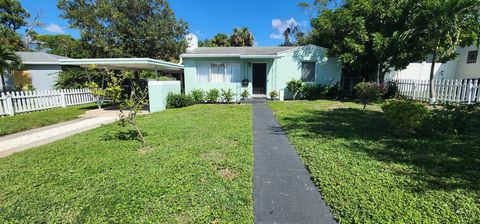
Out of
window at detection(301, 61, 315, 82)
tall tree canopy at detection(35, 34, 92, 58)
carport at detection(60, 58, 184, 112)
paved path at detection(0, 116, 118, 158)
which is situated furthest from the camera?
tall tree canopy at detection(35, 34, 92, 58)

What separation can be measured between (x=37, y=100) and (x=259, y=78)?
40.2ft

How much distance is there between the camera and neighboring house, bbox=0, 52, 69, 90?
678 inches

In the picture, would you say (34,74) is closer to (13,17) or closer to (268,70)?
(13,17)

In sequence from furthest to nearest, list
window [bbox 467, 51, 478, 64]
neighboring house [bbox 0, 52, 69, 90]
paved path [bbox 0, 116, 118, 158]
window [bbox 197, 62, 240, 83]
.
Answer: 1. neighboring house [bbox 0, 52, 69, 90]
2. window [bbox 467, 51, 478, 64]
3. window [bbox 197, 62, 240, 83]
4. paved path [bbox 0, 116, 118, 158]

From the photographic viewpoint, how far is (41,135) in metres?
6.64

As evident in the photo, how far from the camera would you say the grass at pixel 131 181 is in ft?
8.63

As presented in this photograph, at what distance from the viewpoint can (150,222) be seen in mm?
2443

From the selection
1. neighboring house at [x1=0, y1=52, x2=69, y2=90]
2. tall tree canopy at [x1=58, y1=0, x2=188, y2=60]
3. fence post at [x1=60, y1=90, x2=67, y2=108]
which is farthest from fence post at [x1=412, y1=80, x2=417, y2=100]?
neighboring house at [x1=0, y1=52, x2=69, y2=90]

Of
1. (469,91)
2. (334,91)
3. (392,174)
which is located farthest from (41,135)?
(469,91)

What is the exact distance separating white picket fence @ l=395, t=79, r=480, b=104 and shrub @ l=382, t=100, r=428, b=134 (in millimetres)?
7500

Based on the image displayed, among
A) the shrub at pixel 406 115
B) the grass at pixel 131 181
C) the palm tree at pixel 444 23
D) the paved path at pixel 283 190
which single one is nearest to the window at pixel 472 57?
the palm tree at pixel 444 23

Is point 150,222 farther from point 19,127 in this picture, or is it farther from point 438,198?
point 19,127

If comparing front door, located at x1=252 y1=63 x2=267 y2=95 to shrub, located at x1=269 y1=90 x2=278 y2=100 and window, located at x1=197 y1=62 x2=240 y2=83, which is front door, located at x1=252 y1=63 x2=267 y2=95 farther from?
window, located at x1=197 y1=62 x2=240 y2=83

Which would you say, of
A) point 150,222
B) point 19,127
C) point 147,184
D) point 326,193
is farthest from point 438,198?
point 19,127
